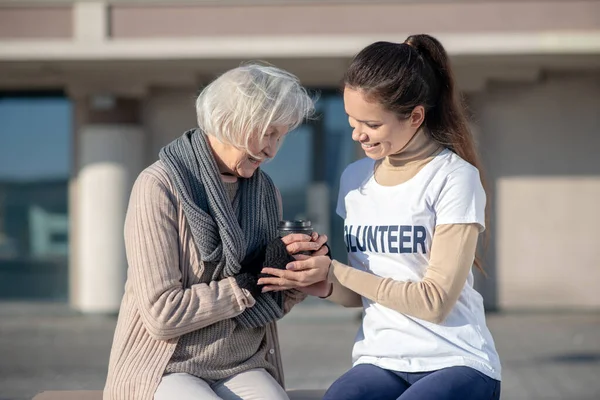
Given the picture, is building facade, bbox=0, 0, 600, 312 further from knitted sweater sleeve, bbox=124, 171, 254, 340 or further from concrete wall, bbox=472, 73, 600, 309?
knitted sweater sleeve, bbox=124, 171, 254, 340

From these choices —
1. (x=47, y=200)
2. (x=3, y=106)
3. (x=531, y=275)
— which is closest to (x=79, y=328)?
(x=47, y=200)

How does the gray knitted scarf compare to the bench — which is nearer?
the gray knitted scarf

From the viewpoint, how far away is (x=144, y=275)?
2.82 metres

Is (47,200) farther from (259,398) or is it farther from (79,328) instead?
(259,398)

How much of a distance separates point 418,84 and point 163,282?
993 millimetres

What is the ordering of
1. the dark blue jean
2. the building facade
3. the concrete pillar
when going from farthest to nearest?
the concrete pillar, the building facade, the dark blue jean

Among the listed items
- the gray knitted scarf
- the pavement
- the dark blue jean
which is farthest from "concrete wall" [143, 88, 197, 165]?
the dark blue jean

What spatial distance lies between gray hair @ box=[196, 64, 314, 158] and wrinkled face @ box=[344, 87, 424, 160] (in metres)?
0.19

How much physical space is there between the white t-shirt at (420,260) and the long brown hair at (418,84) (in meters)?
0.09

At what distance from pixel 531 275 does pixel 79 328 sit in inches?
215

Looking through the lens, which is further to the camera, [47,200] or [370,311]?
[47,200]

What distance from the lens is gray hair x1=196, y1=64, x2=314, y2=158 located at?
287 centimetres

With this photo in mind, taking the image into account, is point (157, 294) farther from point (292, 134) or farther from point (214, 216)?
point (292, 134)

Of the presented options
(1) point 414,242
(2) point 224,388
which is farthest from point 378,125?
(2) point 224,388
